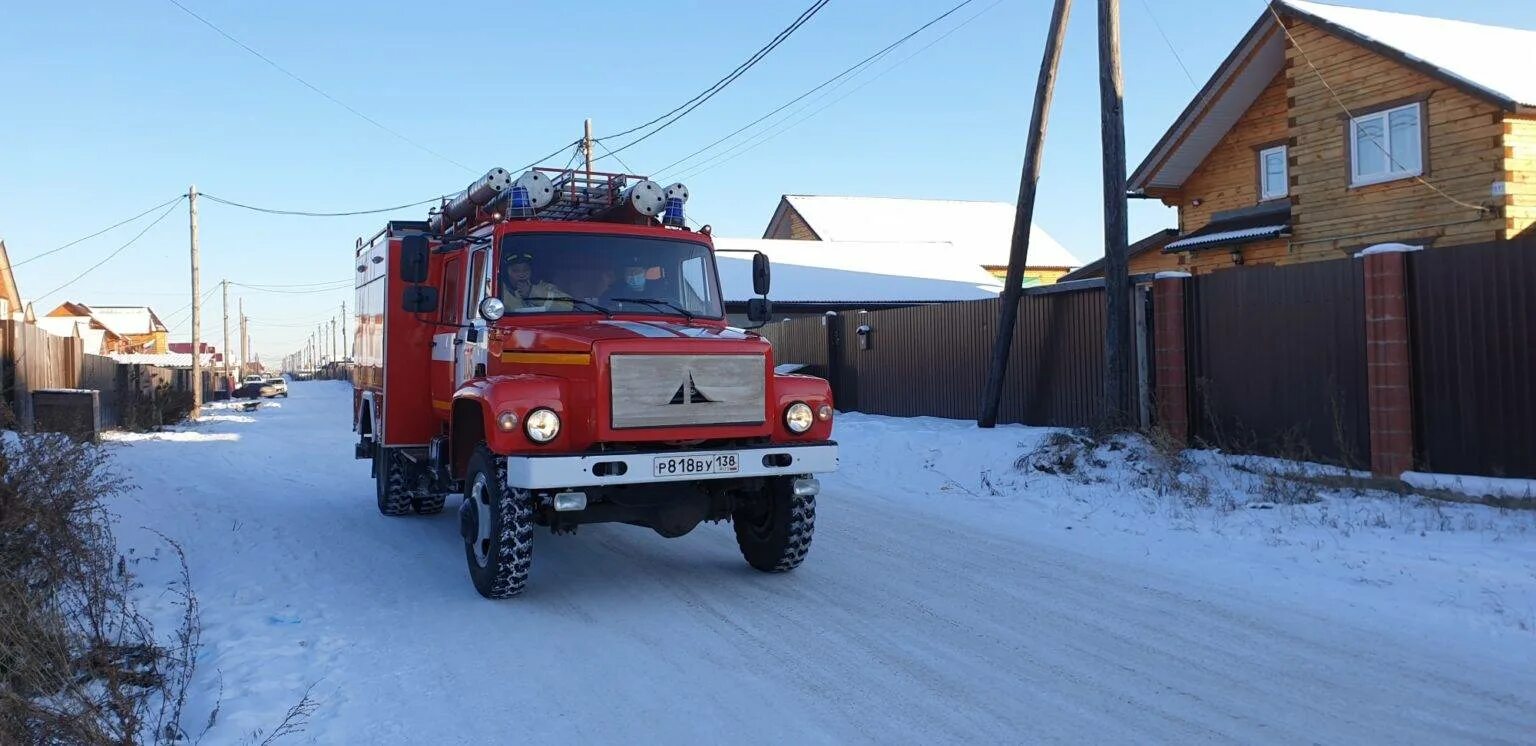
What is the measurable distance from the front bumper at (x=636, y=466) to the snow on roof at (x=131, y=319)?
337 ft

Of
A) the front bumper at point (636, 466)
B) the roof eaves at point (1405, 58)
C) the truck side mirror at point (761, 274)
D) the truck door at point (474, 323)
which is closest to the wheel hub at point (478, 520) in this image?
the front bumper at point (636, 466)

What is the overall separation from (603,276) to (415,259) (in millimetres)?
1290

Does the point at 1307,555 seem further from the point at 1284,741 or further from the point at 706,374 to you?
the point at 706,374

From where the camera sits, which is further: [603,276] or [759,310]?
[759,310]

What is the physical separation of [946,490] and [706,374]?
5.75 m

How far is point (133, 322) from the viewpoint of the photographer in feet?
325

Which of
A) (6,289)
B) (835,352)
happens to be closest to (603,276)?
(835,352)

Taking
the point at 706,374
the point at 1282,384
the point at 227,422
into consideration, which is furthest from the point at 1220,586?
the point at 227,422

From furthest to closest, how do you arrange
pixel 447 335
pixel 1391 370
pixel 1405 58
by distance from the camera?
pixel 1405 58 → pixel 1391 370 → pixel 447 335

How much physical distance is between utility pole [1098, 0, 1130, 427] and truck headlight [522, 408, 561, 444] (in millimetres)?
8070

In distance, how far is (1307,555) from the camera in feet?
24.4

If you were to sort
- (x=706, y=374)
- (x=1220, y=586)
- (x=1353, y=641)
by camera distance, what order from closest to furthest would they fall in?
(x=1353, y=641) → (x=706, y=374) → (x=1220, y=586)

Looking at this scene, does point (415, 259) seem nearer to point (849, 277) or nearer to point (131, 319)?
point (849, 277)

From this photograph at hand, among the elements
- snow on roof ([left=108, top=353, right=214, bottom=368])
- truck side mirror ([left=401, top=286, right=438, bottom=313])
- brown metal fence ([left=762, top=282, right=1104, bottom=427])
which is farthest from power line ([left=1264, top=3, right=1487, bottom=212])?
snow on roof ([left=108, top=353, right=214, bottom=368])
